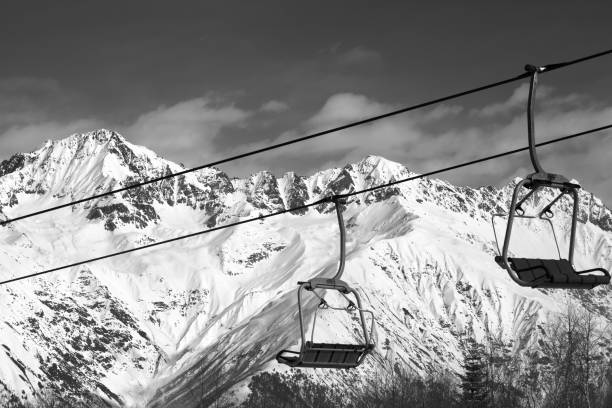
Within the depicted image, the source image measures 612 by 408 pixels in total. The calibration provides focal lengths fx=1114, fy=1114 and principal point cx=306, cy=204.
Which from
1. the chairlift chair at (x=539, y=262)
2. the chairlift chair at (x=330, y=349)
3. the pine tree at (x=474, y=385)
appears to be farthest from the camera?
the pine tree at (x=474, y=385)

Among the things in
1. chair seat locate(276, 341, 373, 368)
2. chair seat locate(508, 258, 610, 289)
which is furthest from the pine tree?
chair seat locate(508, 258, 610, 289)

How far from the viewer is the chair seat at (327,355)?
16.4 meters

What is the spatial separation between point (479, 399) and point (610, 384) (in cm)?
1156

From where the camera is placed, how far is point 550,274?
14.2 m

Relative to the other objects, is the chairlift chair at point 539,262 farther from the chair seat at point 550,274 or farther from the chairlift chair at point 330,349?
the chairlift chair at point 330,349

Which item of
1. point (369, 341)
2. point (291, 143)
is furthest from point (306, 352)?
point (291, 143)

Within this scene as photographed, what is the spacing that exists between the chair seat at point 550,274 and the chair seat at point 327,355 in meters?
3.30

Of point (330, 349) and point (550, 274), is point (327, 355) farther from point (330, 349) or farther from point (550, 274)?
point (550, 274)

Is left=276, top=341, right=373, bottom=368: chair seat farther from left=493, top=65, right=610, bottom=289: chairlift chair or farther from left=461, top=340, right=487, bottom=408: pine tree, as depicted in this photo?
left=461, top=340, right=487, bottom=408: pine tree

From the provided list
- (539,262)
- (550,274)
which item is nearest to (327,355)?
(539,262)

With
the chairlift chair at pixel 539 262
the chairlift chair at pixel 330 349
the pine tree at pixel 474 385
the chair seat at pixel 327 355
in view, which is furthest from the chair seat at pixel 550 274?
the pine tree at pixel 474 385

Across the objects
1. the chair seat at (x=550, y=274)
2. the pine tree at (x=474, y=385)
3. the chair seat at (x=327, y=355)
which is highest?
the pine tree at (x=474, y=385)

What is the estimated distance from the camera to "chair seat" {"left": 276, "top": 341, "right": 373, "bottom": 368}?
1638cm

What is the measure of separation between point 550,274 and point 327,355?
13.0 feet
